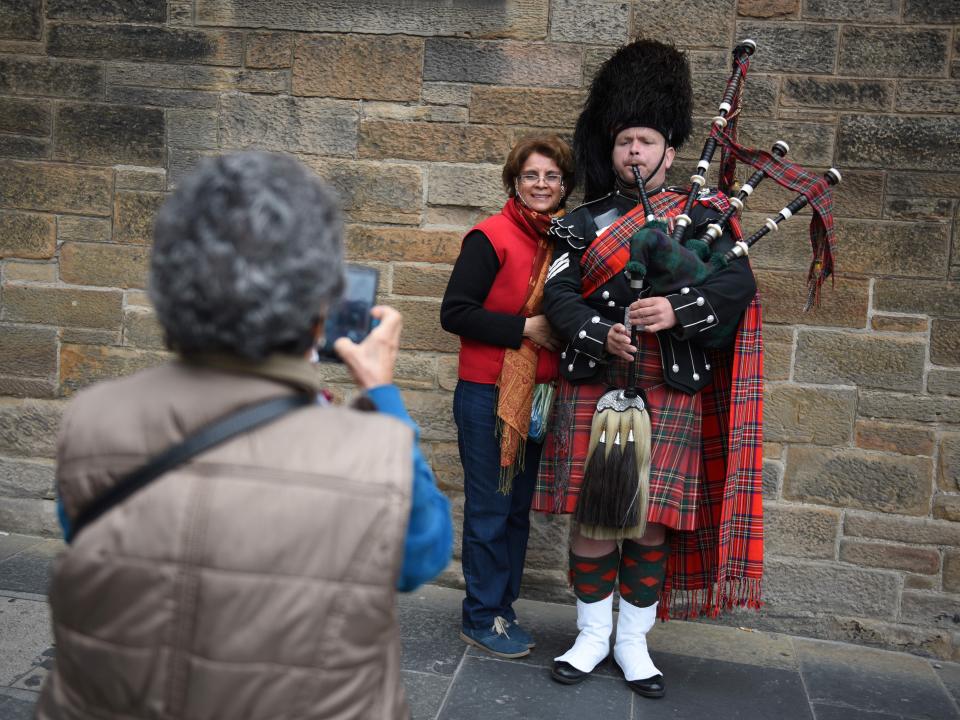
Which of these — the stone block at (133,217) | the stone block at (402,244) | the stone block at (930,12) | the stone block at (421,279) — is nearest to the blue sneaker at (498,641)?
the stone block at (421,279)

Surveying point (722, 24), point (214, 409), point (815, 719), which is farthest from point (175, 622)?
point (722, 24)

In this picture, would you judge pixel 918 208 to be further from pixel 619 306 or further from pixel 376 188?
pixel 376 188

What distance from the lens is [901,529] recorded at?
3.64 m

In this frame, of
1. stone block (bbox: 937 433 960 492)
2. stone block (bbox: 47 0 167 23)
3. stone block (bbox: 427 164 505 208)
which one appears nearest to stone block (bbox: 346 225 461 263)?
stone block (bbox: 427 164 505 208)

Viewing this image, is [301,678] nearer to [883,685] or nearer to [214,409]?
[214,409]

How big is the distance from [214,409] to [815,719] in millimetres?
2503

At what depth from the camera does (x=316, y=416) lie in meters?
1.33

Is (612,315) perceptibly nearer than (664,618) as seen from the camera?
Yes

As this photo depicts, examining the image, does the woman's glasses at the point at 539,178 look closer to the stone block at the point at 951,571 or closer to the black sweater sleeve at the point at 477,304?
the black sweater sleeve at the point at 477,304

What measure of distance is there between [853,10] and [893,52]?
214mm

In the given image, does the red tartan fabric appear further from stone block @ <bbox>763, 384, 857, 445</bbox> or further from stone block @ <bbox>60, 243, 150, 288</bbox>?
stone block @ <bbox>60, 243, 150, 288</bbox>

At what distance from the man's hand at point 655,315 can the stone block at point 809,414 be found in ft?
3.27

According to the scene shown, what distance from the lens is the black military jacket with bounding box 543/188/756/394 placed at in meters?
2.94

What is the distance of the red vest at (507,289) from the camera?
10.8 feet
